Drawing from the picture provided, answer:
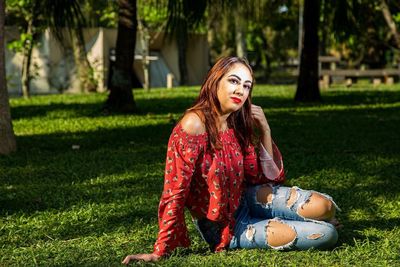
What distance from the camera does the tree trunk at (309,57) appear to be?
Answer: 52.9ft

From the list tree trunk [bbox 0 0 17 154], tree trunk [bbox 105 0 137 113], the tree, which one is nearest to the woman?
tree trunk [bbox 0 0 17 154]

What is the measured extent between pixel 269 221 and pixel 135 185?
8.73 ft

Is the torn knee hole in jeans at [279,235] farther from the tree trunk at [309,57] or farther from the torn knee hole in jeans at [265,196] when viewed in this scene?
the tree trunk at [309,57]

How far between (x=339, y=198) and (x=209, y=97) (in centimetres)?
237

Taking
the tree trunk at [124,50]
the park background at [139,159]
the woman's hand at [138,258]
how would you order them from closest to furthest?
the woman's hand at [138,258]
the park background at [139,159]
the tree trunk at [124,50]

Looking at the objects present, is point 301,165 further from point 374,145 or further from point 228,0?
point 228,0

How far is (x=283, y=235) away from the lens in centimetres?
425

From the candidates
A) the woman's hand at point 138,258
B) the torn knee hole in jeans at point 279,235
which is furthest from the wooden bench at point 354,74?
the woman's hand at point 138,258

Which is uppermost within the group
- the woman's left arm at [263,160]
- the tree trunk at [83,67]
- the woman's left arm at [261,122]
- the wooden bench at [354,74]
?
the woman's left arm at [261,122]

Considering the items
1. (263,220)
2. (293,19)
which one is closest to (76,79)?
(293,19)

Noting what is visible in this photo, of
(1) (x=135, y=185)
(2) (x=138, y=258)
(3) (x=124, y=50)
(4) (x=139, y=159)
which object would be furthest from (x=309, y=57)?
(2) (x=138, y=258)

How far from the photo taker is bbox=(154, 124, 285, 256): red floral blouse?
158 inches

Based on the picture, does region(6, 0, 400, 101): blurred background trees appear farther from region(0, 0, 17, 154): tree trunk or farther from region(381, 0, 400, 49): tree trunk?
region(0, 0, 17, 154): tree trunk

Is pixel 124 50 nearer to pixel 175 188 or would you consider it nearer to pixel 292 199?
pixel 292 199
